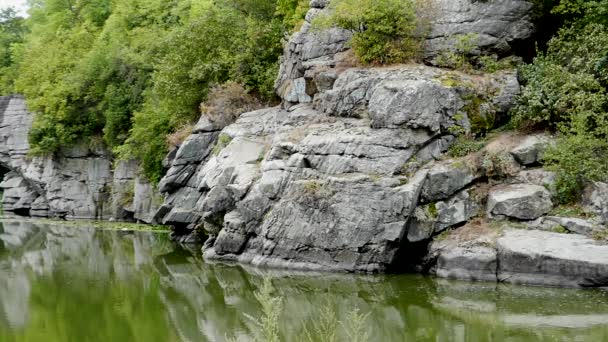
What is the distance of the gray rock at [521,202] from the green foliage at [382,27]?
564 centimetres

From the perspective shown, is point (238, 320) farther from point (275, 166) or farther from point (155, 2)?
point (155, 2)

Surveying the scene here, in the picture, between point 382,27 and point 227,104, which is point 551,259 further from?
point 227,104

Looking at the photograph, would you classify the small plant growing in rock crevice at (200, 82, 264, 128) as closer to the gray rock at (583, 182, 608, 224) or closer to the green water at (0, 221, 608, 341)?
the green water at (0, 221, 608, 341)

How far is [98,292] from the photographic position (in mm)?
16016

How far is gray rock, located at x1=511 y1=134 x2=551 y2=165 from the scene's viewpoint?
15891mm

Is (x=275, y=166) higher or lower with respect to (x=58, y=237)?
higher

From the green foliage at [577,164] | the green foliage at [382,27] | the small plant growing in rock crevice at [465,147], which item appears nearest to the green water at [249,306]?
the green foliage at [577,164]

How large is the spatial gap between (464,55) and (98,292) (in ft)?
40.1

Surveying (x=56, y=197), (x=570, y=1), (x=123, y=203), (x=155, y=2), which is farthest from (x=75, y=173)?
(x=570, y=1)

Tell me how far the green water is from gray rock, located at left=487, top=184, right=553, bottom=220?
2056mm

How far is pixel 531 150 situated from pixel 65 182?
1085 inches

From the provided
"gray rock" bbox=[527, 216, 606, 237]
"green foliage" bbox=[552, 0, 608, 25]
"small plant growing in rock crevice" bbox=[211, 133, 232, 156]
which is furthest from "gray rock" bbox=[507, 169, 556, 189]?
"small plant growing in rock crevice" bbox=[211, 133, 232, 156]

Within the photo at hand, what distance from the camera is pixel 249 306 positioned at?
45.7 feet

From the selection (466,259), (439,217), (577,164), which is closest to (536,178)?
(577,164)
